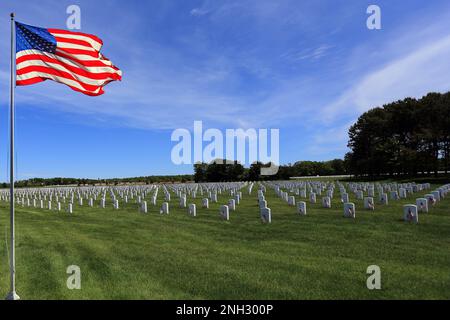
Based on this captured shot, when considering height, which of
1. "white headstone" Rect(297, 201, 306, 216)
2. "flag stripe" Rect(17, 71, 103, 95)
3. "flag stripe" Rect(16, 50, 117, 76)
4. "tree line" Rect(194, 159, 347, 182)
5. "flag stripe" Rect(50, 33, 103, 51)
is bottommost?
"white headstone" Rect(297, 201, 306, 216)

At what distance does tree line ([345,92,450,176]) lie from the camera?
5278 centimetres

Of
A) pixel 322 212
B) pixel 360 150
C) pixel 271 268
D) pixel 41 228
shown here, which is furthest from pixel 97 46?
pixel 360 150

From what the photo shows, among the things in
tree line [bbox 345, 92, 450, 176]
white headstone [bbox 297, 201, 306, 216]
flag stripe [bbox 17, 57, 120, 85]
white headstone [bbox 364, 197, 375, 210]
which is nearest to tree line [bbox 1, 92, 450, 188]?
tree line [bbox 345, 92, 450, 176]

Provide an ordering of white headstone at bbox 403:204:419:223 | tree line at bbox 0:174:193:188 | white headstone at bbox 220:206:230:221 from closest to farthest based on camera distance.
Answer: white headstone at bbox 403:204:419:223 < white headstone at bbox 220:206:230:221 < tree line at bbox 0:174:193:188

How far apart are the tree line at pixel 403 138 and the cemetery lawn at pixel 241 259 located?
141 ft

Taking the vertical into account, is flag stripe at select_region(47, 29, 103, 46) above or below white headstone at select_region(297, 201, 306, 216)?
above

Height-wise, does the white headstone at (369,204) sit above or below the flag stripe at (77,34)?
below

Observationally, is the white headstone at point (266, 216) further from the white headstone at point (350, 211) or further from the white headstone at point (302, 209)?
the white headstone at point (350, 211)

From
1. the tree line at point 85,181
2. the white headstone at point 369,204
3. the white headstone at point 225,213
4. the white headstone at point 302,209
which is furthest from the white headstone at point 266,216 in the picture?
the tree line at point 85,181

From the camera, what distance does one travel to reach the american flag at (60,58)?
701 cm

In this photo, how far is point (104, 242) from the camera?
11406 mm

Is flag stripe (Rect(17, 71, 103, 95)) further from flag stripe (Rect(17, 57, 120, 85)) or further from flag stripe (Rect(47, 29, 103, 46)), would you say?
flag stripe (Rect(47, 29, 103, 46))

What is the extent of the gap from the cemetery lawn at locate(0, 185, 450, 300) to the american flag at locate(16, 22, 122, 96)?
3.88 m

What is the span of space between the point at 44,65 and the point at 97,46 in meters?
1.17
